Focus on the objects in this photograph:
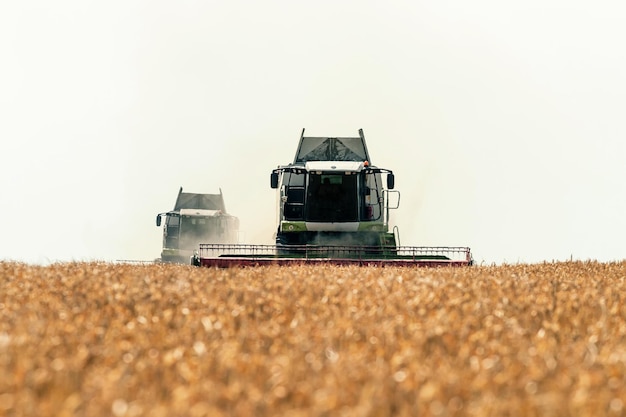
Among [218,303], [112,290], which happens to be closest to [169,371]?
[218,303]

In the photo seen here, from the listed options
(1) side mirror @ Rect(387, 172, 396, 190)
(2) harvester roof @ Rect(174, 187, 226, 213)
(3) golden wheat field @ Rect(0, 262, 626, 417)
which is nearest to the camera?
(3) golden wheat field @ Rect(0, 262, 626, 417)

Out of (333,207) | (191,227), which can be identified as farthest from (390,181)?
(191,227)

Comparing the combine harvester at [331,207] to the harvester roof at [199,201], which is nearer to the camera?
the combine harvester at [331,207]

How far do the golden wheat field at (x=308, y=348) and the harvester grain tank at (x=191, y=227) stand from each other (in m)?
22.9

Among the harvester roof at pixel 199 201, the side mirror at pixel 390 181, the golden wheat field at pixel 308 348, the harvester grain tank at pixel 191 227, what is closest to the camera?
the golden wheat field at pixel 308 348

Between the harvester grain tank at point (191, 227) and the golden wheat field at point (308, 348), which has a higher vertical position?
the harvester grain tank at point (191, 227)

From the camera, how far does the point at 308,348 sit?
580 centimetres

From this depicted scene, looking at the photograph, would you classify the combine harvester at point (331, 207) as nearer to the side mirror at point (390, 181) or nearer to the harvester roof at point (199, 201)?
the side mirror at point (390, 181)

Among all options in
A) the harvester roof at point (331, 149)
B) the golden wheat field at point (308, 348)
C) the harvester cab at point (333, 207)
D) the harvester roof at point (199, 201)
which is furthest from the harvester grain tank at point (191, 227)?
the golden wheat field at point (308, 348)

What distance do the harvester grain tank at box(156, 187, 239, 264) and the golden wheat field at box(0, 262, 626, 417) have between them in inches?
902

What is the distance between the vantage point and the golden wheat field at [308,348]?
4289 millimetres

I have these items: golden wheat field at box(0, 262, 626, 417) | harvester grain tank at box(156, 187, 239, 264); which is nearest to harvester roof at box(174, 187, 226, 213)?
harvester grain tank at box(156, 187, 239, 264)

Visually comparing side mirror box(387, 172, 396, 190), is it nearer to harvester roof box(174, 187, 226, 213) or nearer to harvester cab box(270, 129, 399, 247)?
harvester cab box(270, 129, 399, 247)

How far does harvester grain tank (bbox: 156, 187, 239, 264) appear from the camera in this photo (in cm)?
3391
